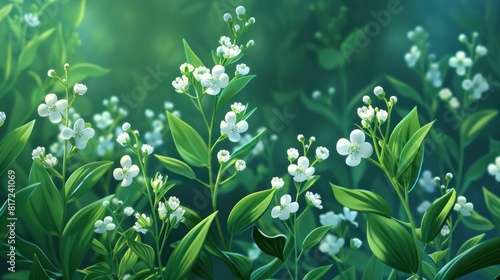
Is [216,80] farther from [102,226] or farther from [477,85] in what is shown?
[477,85]

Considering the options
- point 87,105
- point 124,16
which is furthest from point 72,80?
point 124,16

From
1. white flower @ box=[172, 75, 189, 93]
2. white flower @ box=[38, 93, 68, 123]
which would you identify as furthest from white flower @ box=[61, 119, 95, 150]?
white flower @ box=[172, 75, 189, 93]

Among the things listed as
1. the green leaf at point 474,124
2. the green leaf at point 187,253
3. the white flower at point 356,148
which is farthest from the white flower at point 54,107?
the green leaf at point 474,124

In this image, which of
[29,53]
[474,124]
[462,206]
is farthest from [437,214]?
[29,53]

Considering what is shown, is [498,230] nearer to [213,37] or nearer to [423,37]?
[423,37]

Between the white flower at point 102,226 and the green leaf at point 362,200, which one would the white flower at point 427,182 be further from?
the white flower at point 102,226

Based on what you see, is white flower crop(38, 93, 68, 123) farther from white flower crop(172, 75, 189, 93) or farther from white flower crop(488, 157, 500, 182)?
white flower crop(488, 157, 500, 182)
